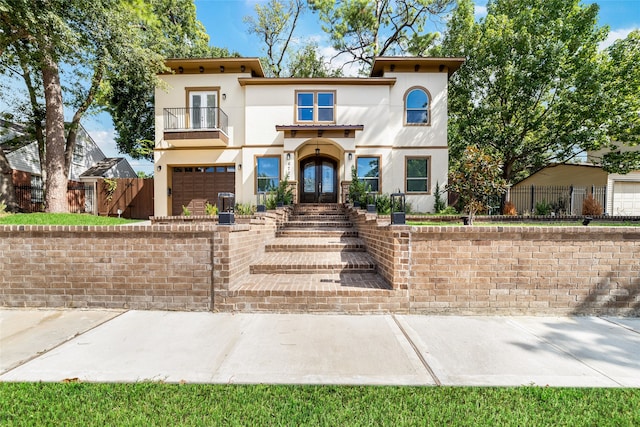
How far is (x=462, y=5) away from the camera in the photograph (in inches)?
580

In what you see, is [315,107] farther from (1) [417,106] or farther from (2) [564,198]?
(2) [564,198]

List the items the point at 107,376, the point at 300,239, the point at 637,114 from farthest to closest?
the point at 637,114 → the point at 300,239 → the point at 107,376

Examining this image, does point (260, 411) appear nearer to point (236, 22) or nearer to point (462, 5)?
point (462, 5)

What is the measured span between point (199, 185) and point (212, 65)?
219 inches

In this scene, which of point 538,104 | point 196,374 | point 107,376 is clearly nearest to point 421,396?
point 196,374

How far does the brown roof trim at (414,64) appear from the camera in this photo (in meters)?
12.3

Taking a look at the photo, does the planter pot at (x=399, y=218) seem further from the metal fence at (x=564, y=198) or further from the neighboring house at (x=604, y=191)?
the neighboring house at (x=604, y=191)

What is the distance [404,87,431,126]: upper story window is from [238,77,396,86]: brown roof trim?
115 cm

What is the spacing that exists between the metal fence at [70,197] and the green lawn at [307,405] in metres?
16.5

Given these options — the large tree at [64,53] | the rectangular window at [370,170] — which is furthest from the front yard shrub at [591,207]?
the large tree at [64,53]

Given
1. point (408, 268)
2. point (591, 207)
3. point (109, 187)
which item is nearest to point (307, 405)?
point (408, 268)

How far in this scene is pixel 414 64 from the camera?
494 inches

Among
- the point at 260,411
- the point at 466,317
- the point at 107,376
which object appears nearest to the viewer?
the point at 260,411

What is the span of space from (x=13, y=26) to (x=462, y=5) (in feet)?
64.2
